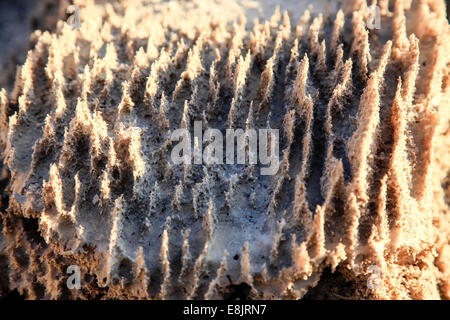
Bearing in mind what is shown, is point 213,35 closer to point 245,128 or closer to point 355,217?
point 245,128

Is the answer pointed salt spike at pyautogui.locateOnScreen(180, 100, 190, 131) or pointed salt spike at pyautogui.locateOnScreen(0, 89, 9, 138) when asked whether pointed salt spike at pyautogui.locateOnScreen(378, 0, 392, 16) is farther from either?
pointed salt spike at pyautogui.locateOnScreen(0, 89, 9, 138)

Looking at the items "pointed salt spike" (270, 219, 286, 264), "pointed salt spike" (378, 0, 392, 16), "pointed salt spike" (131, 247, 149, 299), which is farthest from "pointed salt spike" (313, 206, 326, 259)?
"pointed salt spike" (378, 0, 392, 16)

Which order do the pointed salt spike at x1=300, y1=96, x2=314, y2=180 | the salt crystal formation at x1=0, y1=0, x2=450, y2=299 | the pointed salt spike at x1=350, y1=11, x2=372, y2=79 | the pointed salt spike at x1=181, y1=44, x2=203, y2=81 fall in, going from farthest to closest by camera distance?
1. the pointed salt spike at x1=181, y1=44, x2=203, y2=81
2. the pointed salt spike at x1=350, y1=11, x2=372, y2=79
3. the pointed salt spike at x1=300, y1=96, x2=314, y2=180
4. the salt crystal formation at x1=0, y1=0, x2=450, y2=299

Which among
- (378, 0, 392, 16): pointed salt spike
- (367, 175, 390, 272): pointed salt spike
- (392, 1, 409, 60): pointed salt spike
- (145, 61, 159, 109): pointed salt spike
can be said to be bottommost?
(367, 175, 390, 272): pointed salt spike

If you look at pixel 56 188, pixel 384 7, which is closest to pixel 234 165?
pixel 56 188

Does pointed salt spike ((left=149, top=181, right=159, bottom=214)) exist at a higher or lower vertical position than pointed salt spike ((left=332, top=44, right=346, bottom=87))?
lower

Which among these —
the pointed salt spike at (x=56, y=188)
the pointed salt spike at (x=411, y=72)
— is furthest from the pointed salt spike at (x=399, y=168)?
the pointed salt spike at (x=56, y=188)

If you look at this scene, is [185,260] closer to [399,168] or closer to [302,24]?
[399,168]

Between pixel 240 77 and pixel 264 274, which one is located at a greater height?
pixel 240 77
